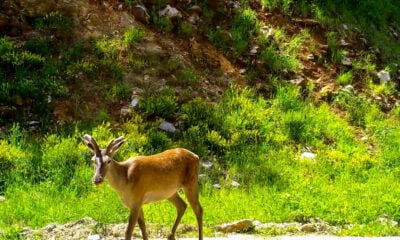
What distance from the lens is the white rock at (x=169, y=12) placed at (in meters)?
15.4

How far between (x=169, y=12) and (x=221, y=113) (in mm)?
3368

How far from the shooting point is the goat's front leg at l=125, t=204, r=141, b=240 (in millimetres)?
7461

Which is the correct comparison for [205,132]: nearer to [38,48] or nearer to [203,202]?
[203,202]

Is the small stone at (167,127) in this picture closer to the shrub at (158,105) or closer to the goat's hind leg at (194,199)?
the shrub at (158,105)

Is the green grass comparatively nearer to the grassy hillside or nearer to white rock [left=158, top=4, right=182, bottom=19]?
the grassy hillside

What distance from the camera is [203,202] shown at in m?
10.6

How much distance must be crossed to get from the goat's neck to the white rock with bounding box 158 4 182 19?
8.41 m

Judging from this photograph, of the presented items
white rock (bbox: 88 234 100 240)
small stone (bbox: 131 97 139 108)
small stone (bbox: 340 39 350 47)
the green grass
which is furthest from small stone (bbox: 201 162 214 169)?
small stone (bbox: 340 39 350 47)

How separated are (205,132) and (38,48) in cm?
422

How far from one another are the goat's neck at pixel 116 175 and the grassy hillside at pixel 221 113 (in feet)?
6.80

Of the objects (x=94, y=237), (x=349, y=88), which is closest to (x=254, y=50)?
(x=349, y=88)

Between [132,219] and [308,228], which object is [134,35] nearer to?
[308,228]

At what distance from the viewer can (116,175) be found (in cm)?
748

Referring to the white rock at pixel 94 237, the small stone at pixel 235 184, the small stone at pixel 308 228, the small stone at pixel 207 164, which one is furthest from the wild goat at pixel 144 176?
the small stone at pixel 207 164
